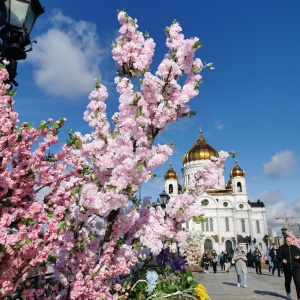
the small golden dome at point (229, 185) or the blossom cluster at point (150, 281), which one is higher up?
the small golden dome at point (229, 185)

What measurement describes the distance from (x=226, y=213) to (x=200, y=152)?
14025 mm

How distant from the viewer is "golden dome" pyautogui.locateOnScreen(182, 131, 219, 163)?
228 feet

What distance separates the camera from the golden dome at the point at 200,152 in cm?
6944

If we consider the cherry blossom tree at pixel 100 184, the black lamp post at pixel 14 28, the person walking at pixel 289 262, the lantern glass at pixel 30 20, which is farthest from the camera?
the person walking at pixel 289 262

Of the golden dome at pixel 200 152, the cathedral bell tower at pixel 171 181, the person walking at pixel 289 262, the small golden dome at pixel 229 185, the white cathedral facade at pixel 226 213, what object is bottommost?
the person walking at pixel 289 262

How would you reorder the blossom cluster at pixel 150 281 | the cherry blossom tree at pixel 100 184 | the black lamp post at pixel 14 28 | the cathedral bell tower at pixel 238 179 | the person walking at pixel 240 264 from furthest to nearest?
the cathedral bell tower at pixel 238 179 → the person walking at pixel 240 264 → the blossom cluster at pixel 150 281 → the black lamp post at pixel 14 28 → the cherry blossom tree at pixel 100 184

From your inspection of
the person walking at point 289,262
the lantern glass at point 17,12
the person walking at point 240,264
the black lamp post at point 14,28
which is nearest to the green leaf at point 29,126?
the black lamp post at point 14,28

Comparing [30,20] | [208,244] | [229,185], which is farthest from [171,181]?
[30,20]

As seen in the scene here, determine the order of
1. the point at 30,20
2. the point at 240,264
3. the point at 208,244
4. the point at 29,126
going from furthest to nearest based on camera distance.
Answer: the point at 208,244
the point at 240,264
the point at 30,20
the point at 29,126

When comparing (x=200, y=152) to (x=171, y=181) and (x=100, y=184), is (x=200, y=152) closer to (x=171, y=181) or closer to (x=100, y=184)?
(x=171, y=181)

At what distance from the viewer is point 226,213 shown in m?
66.1

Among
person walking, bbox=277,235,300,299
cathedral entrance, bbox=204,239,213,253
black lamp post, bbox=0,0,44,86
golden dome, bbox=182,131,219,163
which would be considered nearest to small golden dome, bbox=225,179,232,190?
golden dome, bbox=182,131,219,163

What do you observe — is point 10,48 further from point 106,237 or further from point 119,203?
point 106,237

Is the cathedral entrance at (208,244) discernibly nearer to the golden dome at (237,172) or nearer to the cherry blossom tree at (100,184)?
the golden dome at (237,172)
